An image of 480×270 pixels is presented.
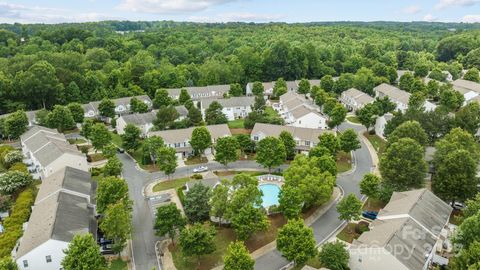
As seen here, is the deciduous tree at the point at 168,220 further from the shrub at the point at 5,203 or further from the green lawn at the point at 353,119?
the green lawn at the point at 353,119

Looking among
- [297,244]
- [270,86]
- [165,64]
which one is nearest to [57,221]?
[297,244]

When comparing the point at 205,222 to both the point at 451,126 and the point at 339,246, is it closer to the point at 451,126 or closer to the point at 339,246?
the point at 339,246

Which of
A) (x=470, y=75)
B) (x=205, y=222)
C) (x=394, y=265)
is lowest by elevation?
(x=205, y=222)

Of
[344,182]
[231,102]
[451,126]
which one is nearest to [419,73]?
[451,126]

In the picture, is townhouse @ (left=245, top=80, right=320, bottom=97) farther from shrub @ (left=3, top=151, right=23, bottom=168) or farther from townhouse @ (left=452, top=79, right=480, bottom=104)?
shrub @ (left=3, top=151, right=23, bottom=168)

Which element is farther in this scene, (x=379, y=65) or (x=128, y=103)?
(x=379, y=65)

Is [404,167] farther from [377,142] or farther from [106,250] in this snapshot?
[106,250]

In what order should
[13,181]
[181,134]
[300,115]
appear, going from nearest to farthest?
1. [13,181]
2. [181,134]
3. [300,115]
